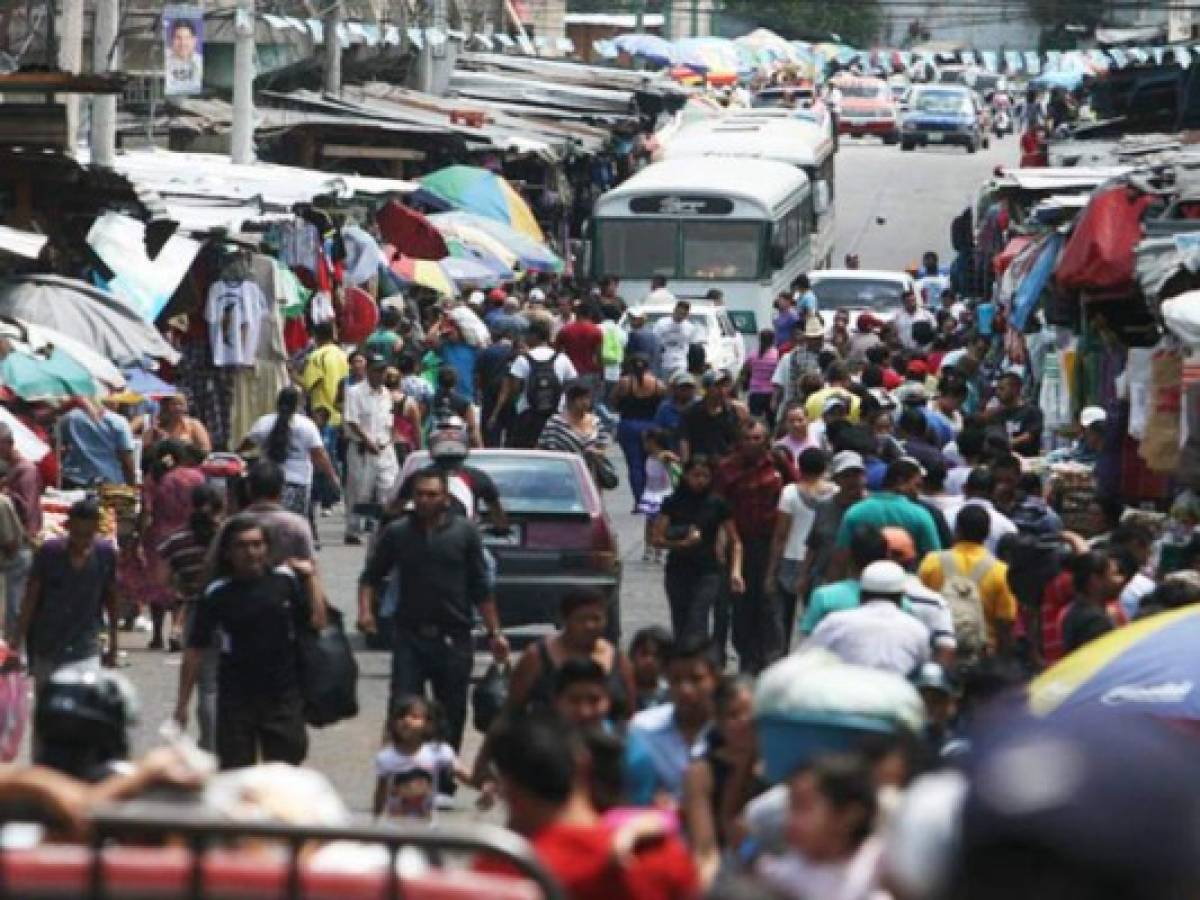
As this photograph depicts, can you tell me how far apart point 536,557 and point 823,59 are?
339 feet

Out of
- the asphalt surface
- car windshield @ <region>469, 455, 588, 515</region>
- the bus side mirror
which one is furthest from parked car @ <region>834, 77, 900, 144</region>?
car windshield @ <region>469, 455, 588, 515</region>

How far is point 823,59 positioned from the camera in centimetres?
12138

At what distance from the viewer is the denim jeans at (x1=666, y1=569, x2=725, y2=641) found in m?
17.4

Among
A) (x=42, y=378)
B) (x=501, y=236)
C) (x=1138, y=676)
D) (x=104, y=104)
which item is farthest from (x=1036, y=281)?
(x=501, y=236)

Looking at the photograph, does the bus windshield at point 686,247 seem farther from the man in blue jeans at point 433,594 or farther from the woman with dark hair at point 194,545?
the man in blue jeans at point 433,594

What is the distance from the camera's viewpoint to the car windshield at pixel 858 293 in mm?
41969

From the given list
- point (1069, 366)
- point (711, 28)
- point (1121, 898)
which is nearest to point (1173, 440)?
point (1069, 366)

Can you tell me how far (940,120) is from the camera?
87000 mm

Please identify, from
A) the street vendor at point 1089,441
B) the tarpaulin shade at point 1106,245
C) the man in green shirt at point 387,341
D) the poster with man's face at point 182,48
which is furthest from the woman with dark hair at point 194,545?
the poster with man's face at point 182,48

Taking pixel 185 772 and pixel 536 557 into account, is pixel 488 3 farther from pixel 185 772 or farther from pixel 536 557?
pixel 185 772

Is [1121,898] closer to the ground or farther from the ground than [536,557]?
farther from the ground

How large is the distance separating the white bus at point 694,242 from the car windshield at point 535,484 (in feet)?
71.5

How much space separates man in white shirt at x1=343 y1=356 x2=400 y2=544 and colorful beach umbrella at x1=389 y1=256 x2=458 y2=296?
11642 millimetres

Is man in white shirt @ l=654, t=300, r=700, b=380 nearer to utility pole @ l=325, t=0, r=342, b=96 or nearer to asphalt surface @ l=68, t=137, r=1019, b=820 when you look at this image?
asphalt surface @ l=68, t=137, r=1019, b=820
